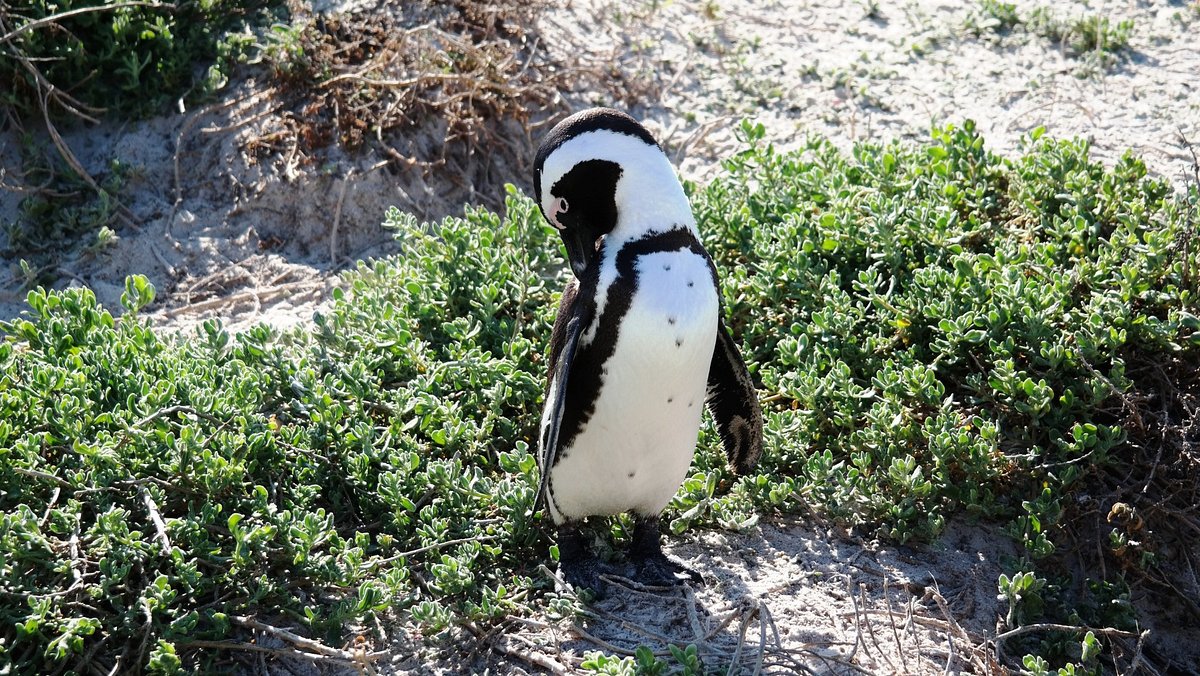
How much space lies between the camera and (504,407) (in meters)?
4.03

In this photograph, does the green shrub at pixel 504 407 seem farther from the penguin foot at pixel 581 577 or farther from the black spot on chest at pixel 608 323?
the black spot on chest at pixel 608 323

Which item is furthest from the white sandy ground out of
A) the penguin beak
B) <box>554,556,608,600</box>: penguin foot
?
the penguin beak

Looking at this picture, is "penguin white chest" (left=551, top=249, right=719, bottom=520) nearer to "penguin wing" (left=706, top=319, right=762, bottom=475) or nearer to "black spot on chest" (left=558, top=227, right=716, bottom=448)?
"black spot on chest" (left=558, top=227, right=716, bottom=448)

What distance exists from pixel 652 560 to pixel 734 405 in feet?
1.77

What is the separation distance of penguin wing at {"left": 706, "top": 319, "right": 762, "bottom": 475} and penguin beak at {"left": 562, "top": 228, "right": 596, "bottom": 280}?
17.7 inches

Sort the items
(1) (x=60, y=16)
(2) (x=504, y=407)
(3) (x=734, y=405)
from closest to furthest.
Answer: (3) (x=734, y=405)
(2) (x=504, y=407)
(1) (x=60, y=16)

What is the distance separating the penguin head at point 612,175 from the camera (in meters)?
3.09

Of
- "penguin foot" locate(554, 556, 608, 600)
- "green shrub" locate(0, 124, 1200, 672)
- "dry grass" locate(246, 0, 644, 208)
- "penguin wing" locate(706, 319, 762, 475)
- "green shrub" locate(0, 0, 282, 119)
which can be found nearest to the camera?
"green shrub" locate(0, 124, 1200, 672)

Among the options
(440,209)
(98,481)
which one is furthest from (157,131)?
(98,481)

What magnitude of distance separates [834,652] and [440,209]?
2.92m

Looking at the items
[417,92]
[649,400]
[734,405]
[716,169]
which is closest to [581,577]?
[649,400]

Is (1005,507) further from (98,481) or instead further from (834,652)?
(98,481)

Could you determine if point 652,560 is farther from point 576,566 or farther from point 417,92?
point 417,92

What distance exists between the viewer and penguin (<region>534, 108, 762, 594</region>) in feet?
10.0
